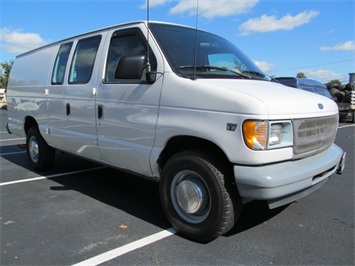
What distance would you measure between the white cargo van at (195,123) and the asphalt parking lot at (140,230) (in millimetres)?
291

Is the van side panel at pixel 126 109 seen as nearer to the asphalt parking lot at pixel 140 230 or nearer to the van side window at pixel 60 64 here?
→ the asphalt parking lot at pixel 140 230

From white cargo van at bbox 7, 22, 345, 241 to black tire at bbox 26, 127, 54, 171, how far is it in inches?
48.3

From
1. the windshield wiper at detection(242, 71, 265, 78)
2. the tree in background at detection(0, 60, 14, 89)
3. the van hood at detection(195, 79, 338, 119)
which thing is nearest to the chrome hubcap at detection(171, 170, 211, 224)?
the van hood at detection(195, 79, 338, 119)

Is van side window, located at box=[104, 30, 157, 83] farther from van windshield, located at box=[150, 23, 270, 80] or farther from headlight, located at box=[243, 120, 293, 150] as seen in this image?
headlight, located at box=[243, 120, 293, 150]

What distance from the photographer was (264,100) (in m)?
3.00

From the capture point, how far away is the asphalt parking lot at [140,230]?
10.3ft

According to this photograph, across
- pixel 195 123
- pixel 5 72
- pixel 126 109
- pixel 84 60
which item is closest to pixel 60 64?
pixel 84 60

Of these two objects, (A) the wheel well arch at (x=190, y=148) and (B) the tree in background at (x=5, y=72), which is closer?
(A) the wheel well arch at (x=190, y=148)

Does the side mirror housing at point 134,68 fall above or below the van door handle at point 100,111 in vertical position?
above

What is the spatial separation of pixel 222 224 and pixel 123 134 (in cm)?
160

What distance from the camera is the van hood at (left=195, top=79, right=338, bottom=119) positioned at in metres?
2.96

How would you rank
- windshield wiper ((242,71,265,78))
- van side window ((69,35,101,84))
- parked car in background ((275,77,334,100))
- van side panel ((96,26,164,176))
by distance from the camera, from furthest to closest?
parked car in background ((275,77,334,100)) → van side window ((69,35,101,84)) → windshield wiper ((242,71,265,78)) → van side panel ((96,26,164,176))

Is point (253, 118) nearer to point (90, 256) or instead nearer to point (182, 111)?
point (182, 111)

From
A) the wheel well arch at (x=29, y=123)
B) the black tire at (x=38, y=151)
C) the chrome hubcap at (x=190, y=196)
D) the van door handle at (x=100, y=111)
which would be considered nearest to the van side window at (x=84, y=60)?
the van door handle at (x=100, y=111)
